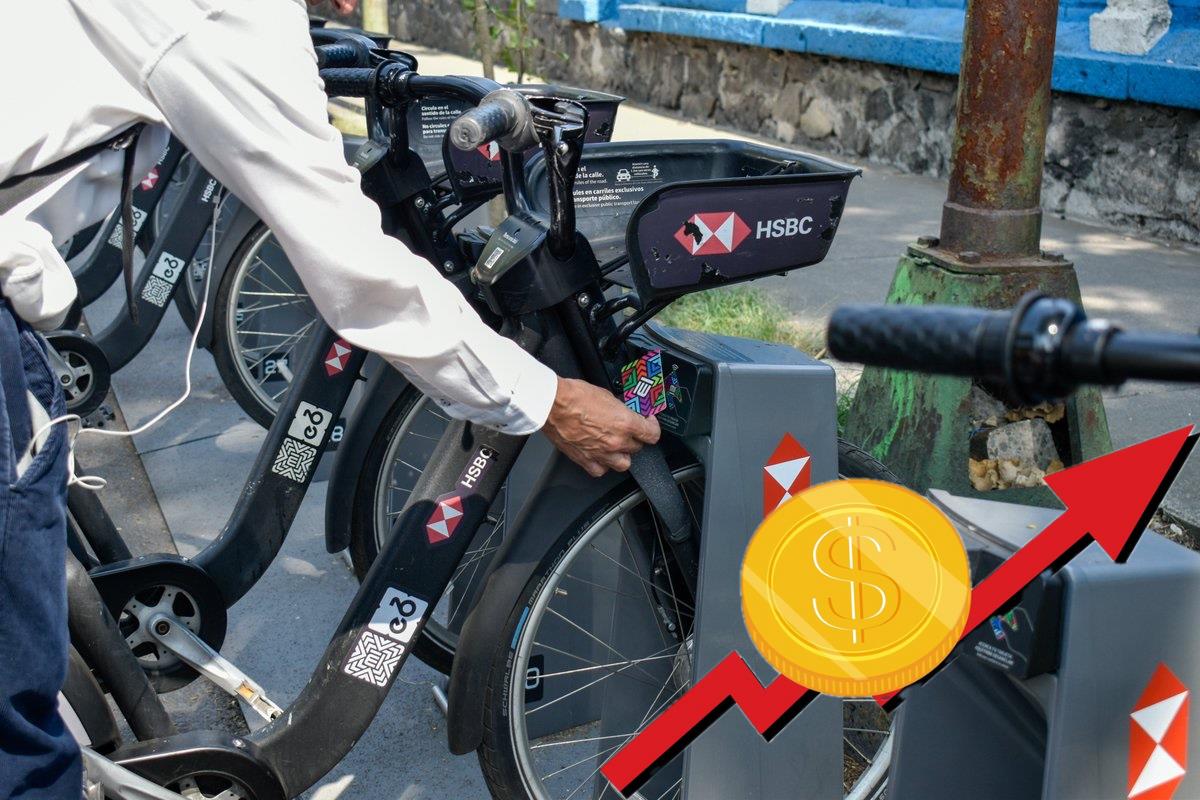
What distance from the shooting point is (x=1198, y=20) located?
19.1 ft

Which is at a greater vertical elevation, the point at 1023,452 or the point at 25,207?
the point at 25,207

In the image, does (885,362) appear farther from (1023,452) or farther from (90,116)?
(1023,452)

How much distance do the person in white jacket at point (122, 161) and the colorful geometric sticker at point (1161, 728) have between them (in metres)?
1.08

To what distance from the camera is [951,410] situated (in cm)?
295

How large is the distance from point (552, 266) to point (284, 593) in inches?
73.9

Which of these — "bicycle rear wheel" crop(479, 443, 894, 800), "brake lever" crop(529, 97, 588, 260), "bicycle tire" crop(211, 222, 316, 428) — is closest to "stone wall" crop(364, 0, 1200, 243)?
"bicycle tire" crop(211, 222, 316, 428)

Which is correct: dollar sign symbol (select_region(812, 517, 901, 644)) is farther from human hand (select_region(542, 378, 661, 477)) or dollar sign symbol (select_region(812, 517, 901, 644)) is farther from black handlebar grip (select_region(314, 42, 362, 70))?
black handlebar grip (select_region(314, 42, 362, 70))

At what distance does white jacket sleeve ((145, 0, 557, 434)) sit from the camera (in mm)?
1582

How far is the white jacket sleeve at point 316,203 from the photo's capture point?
1.58 metres

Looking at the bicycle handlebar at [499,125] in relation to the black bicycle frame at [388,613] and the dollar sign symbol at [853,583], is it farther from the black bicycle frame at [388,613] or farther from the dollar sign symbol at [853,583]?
the dollar sign symbol at [853,583]

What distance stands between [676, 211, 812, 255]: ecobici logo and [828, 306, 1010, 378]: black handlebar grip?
1029 mm

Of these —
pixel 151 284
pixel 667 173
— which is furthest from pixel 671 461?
pixel 151 284

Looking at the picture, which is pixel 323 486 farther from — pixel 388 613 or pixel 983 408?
pixel 983 408

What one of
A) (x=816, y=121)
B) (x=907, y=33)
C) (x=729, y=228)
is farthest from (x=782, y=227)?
(x=816, y=121)
